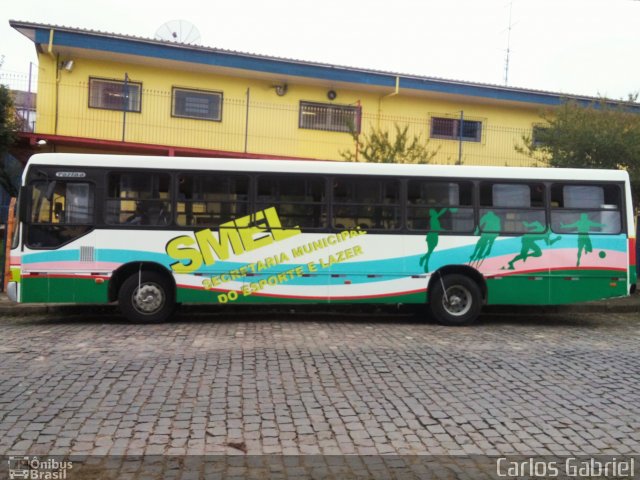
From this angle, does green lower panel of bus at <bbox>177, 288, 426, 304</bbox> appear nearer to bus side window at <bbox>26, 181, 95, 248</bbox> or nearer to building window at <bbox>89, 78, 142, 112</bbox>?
bus side window at <bbox>26, 181, 95, 248</bbox>

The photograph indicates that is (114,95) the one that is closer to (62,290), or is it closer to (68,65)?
(68,65)

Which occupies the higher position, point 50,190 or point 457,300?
point 50,190

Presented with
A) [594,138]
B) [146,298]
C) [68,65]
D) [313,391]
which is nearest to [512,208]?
[594,138]

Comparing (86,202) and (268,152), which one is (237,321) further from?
(268,152)

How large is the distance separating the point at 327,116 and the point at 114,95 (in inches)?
264

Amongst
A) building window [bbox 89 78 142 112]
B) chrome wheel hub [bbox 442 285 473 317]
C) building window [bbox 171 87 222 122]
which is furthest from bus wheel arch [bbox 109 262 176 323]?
building window [bbox 171 87 222 122]

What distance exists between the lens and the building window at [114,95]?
55.7 ft

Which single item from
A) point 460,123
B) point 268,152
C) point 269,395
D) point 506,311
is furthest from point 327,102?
point 269,395

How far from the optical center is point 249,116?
18062 mm

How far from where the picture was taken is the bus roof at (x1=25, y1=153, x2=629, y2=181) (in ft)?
30.5

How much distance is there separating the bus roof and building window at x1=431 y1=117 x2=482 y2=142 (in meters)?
10.1

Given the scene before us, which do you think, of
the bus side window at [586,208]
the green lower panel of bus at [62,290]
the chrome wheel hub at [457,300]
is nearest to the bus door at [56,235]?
the green lower panel of bus at [62,290]

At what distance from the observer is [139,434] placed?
438cm

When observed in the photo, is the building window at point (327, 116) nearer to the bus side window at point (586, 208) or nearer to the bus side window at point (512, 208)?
the bus side window at point (512, 208)
